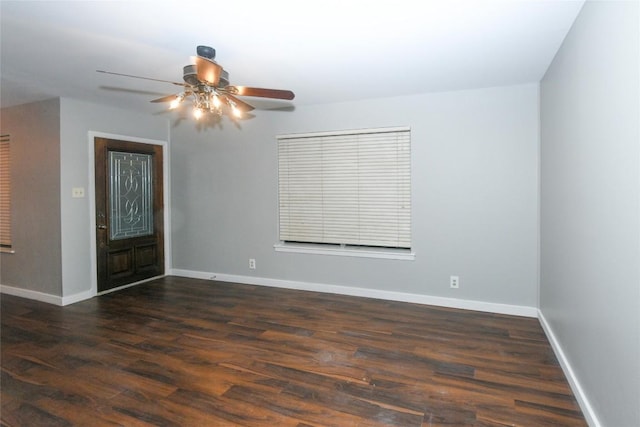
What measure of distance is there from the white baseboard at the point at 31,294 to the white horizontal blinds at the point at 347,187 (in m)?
2.72

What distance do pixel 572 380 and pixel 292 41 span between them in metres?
2.96

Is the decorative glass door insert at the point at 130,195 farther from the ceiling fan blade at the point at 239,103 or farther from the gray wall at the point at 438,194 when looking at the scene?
the ceiling fan blade at the point at 239,103

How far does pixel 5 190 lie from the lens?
15.4ft

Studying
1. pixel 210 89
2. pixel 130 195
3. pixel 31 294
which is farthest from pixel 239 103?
pixel 31 294

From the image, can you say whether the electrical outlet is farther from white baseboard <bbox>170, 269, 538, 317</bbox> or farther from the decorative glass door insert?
the decorative glass door insert

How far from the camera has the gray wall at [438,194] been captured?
372 centimetres

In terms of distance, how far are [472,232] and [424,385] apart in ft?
6.46

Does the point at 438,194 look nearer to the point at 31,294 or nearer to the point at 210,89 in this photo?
the point at 210,89

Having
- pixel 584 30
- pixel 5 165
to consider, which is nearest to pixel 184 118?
pixel 5 165

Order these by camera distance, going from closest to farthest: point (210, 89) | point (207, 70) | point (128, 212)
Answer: point (207, 70) < point (210, 89) < point (128, 212)

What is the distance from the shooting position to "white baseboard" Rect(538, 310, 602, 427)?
2002 millimetres

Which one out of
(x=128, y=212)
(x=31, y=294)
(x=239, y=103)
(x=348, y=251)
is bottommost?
(x=31, y=294)

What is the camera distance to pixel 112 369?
270 cm

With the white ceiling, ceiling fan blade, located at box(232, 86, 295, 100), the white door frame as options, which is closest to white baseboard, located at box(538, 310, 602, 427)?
the white ceiling
